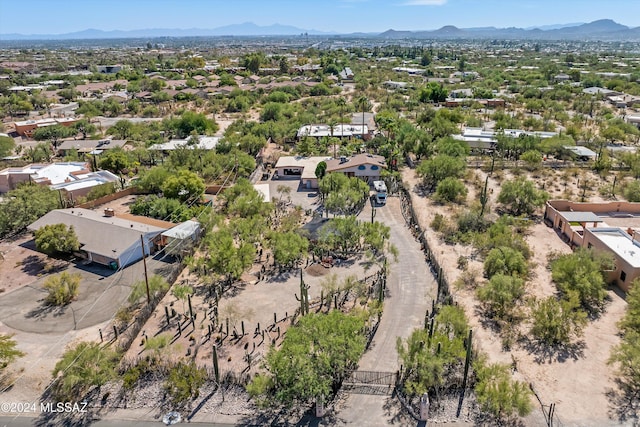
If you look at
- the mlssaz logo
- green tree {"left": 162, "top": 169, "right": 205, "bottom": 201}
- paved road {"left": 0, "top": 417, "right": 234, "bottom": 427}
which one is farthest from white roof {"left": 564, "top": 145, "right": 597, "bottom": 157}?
the mlssaz logo

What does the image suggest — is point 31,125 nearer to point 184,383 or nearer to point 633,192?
point 184,383

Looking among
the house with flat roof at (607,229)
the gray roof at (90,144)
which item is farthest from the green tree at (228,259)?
the gray roof at (90,144)

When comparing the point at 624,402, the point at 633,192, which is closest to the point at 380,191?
the point at 633,192

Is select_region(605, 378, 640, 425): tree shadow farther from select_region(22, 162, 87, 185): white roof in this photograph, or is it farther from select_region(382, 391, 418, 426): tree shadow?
select_region(22, 162, 87, 185): white roof

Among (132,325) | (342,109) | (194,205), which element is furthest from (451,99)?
(132,325)

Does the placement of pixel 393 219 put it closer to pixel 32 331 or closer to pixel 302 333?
pixel 302 333

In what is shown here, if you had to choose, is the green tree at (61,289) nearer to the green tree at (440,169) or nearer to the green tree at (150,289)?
the green tree at (150,289)
